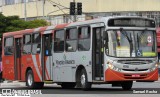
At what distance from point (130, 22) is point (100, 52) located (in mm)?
1742

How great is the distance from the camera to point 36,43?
87.2 ft

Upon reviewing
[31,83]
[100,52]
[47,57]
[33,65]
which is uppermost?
[100,52]

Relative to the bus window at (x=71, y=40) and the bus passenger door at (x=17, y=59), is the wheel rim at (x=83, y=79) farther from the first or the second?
the bus passenger door at (x=17, y=59)

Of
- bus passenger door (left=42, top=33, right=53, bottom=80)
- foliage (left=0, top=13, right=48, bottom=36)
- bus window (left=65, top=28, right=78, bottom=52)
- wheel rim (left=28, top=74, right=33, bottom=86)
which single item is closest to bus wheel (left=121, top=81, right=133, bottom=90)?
bus window (left=65, top=28, right=78, bottom=52)

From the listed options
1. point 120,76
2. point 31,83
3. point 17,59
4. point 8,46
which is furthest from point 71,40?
point 8,46

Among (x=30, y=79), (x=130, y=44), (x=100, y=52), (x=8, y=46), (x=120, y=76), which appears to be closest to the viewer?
(x=120, y=76)

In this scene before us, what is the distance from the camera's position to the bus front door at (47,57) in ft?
83.7

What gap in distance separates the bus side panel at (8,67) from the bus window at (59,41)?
491 cm

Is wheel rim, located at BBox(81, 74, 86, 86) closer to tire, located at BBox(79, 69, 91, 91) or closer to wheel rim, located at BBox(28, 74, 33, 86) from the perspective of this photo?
tire, located at BBox(79, 69, 91, 91)

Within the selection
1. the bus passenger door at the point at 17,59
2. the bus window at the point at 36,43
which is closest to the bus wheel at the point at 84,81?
the bus window at the point at 36,43

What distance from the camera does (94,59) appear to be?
71.3 ft

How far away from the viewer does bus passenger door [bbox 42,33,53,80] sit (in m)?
25.5

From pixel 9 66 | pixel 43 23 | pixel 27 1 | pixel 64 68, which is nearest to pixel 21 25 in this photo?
pixel 43 23

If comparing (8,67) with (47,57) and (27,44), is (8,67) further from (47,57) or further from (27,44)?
(47,57)
